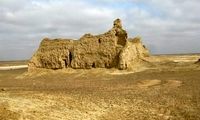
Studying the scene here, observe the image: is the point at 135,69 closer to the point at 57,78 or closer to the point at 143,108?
the point at 57,78

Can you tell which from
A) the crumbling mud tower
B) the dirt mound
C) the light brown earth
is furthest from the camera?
the crumbling mud tower

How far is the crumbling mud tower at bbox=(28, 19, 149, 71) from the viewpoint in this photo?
1557 inches

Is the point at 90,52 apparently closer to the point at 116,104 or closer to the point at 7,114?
the point at 116,104

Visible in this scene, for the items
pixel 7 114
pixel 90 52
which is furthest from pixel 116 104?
pixel 90 52

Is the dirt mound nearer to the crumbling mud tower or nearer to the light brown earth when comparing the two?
the light brown earth

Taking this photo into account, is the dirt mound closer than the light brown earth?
Yes

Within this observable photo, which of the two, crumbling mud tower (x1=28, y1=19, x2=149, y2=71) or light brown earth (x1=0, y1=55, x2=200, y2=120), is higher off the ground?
crumbling mud tower (x1=28, y1=19, x2=149, y2=71)

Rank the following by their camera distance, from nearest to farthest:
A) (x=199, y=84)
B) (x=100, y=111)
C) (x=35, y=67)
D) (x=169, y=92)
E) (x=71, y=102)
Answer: (x=100, y=111) < (x=71, y=102) < (x=169, y=92) < (x=199, y=84) < (x=35, y=67)

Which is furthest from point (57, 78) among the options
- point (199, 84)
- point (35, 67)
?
point (199, 84)

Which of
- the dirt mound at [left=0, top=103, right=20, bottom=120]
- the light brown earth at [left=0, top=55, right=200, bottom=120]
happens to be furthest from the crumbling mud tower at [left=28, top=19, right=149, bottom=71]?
the dirt mound at [left=0, top=103, right=20, bottom=120]

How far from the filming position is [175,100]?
20109 millimetres

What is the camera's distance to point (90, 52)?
4066 centimetres

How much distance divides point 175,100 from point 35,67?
2612 centimetres

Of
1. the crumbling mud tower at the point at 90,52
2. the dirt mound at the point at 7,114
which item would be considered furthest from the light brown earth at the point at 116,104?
the crumbling mud tower at the point at 90,52
